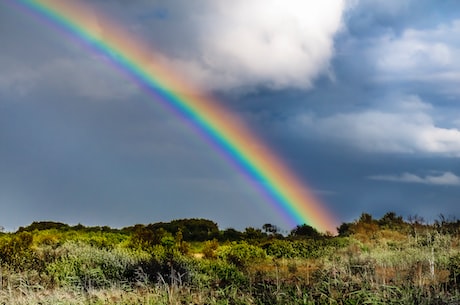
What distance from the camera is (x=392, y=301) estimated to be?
9.18 meters

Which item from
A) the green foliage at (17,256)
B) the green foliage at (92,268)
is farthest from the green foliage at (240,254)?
the green foliage at (17,256)

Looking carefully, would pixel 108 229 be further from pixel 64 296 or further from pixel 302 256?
pixel 64 296

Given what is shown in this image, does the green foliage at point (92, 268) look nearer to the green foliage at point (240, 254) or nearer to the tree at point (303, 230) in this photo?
the green foliage at point (240, 254)

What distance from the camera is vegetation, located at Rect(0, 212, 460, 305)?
10.1 metres

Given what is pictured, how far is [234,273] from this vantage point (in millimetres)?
18859

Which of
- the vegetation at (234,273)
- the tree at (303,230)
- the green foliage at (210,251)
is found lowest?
the vegetation at (234,273)

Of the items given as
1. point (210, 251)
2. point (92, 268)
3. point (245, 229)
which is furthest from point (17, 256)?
point (245, 229)

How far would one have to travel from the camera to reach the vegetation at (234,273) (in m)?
10.1

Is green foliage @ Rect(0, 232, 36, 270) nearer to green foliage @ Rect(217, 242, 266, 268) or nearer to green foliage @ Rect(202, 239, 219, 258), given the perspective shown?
green foliage @ Rect(202, 239, 219, 258)

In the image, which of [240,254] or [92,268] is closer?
[92,268]

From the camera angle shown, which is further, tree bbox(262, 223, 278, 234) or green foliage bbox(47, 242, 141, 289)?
tree bbox(262, 223, 278, 234)

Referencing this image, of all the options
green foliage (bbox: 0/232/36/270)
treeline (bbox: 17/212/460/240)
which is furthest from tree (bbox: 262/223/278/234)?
green foliage (bbox: 0/232/36/270)

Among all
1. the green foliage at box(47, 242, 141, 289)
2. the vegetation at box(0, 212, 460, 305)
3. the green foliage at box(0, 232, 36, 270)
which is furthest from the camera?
the green foliage at box(0, 232, 36, 270)

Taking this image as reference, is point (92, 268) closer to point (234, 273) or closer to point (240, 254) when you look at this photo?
point (234, 273)
